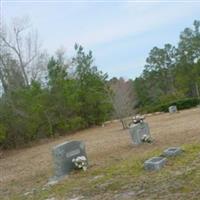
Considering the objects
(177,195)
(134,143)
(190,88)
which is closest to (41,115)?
(134,143)

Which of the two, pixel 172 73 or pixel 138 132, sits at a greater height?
pixel 172 73

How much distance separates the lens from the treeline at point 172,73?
141ft

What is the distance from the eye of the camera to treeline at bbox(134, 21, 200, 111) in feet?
141

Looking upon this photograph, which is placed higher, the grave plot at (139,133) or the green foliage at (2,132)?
the green foliage at (2,132)

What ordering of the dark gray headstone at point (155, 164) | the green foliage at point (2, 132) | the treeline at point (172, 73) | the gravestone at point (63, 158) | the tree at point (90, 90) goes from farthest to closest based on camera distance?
the treeline at point (172, 73) → the tree at point (90, 90) → the green foliage at point (2, 132) → the gravestone at point (63, 158) → the dark gray headstone at point (155, 164)

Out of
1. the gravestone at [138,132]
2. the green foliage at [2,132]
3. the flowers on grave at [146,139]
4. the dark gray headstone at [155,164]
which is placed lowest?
the dark gray headstone at [155,164]

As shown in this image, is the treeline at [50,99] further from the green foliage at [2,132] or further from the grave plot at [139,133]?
the grave plot at [139,133]

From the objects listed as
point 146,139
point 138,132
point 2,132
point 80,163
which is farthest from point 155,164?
point 2,132

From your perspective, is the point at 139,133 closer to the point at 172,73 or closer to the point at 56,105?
the point at 56,105

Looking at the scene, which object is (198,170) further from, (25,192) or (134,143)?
(134,143)

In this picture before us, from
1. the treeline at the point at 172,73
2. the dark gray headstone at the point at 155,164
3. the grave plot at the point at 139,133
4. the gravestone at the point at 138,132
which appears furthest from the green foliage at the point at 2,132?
the treeline at the point at 172,73

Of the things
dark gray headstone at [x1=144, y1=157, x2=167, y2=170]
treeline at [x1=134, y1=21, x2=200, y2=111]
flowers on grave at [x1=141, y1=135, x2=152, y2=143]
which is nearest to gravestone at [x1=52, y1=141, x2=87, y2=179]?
dark gray headstone at [x1=144, y1=157, x2=167, y2=170]

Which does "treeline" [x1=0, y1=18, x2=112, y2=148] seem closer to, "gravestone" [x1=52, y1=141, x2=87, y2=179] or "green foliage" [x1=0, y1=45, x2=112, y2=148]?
"green foliage" [x1=0, y1=45, x2=112, y2=148]

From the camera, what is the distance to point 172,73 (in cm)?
4672
